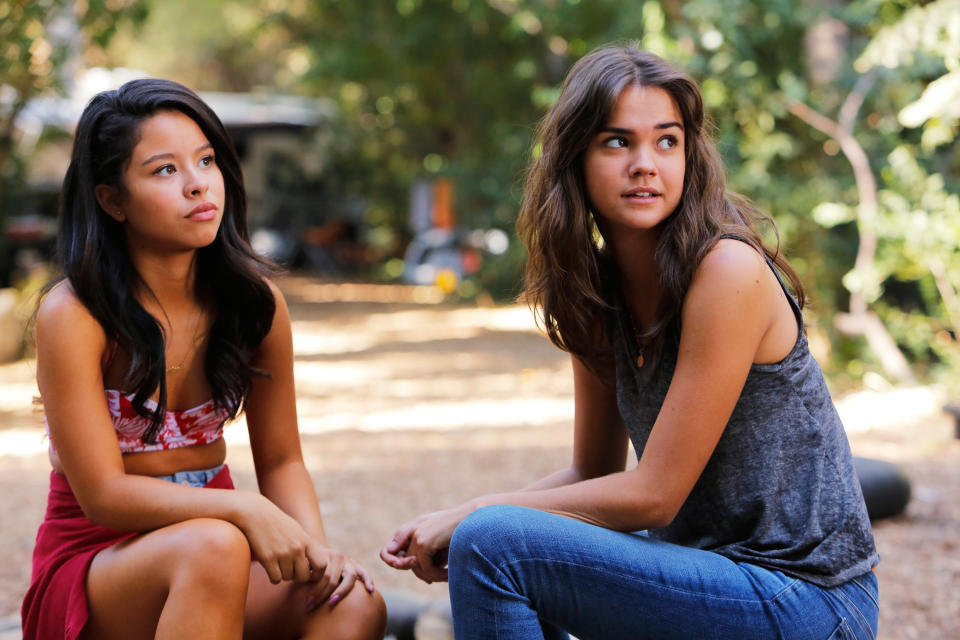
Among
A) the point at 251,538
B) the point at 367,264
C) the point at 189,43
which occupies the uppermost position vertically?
the point at 189,43

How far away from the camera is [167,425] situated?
7.35 ft

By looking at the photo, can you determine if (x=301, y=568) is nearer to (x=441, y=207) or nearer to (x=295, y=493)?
(x=295, y=493)

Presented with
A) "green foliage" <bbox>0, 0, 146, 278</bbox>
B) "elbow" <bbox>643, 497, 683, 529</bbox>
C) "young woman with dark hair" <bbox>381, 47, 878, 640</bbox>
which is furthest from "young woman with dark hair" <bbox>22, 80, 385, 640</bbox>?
"green foliage" <bbox>0, 0, 146, 278</bbox>

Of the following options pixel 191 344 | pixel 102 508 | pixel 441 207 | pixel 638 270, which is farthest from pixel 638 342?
pixel 441 207

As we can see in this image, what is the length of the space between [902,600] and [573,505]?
2.05 metres

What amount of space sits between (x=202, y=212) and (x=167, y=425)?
477 millimetres

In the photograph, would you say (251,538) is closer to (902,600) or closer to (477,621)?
(477,621)

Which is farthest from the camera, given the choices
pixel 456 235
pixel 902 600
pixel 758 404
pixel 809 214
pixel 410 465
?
pixel 456 235

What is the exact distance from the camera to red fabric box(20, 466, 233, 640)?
6.61 feet

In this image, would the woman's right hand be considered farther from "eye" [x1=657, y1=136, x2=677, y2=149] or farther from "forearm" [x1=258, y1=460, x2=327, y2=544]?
"eye" [x1=657, y1=136, x2=677, y2=149]

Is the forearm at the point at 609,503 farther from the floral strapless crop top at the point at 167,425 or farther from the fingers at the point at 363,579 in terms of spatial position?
the floral strapless crop top at the point at 167,425

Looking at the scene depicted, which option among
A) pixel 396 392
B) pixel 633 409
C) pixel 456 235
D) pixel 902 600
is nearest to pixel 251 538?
pixel 633 409

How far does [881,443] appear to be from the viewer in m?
5.63

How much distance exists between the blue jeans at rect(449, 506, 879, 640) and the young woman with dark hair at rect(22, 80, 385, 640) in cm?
36
